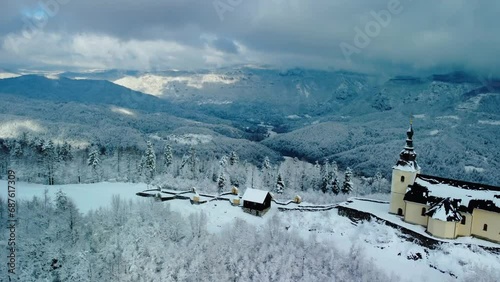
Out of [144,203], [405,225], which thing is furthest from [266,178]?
[405,225]

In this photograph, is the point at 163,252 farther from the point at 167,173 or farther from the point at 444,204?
the point at 167,173

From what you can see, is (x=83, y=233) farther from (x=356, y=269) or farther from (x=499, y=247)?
(x=499, y=247)

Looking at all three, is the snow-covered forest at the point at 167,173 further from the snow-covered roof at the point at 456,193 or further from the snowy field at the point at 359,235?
the snow-covered roof at the point at 456,193

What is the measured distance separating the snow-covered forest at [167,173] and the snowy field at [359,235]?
10247 mm

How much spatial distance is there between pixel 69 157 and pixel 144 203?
4444 centimetres

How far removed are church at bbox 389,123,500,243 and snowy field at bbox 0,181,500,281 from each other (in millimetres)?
2204

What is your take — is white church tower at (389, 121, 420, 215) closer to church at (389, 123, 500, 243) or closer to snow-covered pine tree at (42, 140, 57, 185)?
church at (389, 123, 500, 243)

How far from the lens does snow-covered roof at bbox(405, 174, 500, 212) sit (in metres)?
35.7

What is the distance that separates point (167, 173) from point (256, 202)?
106 ft

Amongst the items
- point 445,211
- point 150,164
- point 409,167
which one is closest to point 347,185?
point 409,167

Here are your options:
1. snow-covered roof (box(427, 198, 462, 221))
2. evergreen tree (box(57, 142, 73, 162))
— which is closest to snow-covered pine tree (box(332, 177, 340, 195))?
snow-covered roof (box(427, 198, 462, 221))

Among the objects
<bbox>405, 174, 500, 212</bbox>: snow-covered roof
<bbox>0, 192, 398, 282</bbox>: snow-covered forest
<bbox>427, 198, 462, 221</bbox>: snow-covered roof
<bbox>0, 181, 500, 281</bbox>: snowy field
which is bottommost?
<bbox>0, 192, 398, 282</bbox>: snow-covered forest

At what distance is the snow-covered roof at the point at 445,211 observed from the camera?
34656 mm

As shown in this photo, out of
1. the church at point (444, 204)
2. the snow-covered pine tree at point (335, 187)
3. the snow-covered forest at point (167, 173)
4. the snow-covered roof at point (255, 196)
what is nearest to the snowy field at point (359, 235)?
the snow-covered roof at point (255, 196)
